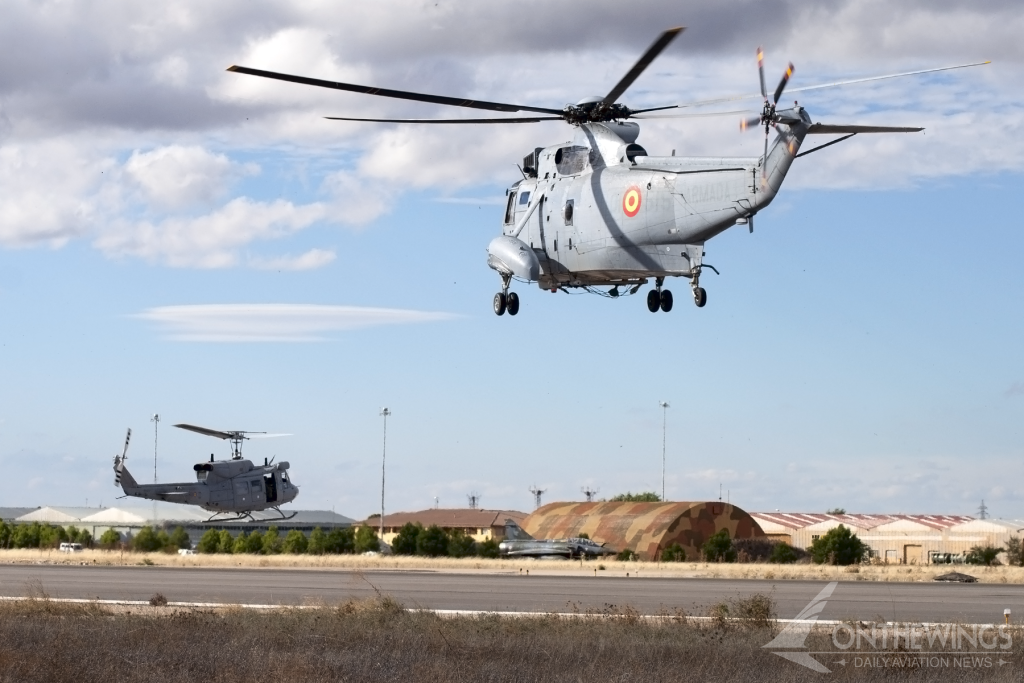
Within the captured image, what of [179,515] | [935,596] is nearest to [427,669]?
[935,596]

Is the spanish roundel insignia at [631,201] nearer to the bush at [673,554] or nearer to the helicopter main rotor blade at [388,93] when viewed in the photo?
the helicopter main rotor blade at [388,93]

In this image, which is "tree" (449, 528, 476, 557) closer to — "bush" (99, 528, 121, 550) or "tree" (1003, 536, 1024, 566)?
"bush" (99, 528, 121, 550)

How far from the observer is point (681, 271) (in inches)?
1199

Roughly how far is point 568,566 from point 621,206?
3340 centimetres

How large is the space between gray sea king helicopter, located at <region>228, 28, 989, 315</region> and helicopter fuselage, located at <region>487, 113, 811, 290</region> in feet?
0.09

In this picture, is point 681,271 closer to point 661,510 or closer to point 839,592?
point 839,592

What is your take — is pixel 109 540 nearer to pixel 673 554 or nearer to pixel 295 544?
Result: pixel 295 544

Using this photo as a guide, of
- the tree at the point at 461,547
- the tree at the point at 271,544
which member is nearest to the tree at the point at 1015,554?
the tree at the point at 461,547

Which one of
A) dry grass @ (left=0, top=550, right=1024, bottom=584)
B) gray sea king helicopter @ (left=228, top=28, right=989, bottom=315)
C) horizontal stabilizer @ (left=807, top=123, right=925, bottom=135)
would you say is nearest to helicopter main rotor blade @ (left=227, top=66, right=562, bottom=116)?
gray sea king helicopter @ (left=228, top=28, right=989, bottom=315)

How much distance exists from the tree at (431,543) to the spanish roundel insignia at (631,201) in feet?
152

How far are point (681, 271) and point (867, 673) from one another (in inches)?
535

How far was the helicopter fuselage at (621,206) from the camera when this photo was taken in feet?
91.7

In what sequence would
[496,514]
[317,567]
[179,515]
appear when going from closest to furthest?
[317,567]
[179,515]
[496,514]

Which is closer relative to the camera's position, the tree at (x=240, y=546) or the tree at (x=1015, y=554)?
the tree at (x=1015, y=554)
